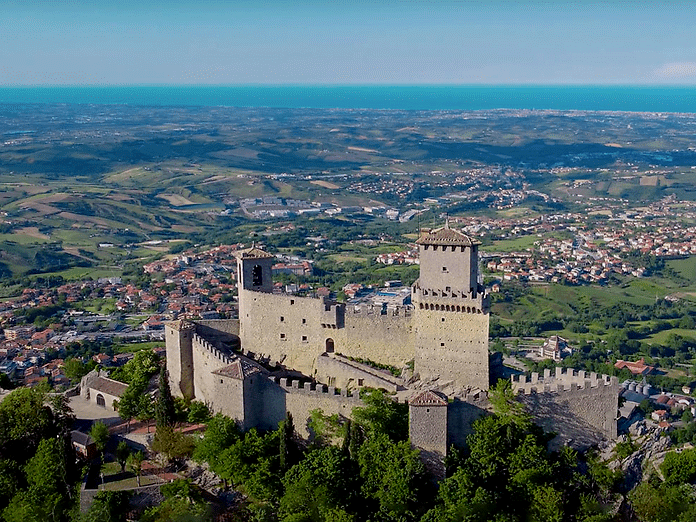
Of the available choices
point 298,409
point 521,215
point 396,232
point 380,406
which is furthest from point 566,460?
point 521,215

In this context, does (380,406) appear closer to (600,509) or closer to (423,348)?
(423,348)

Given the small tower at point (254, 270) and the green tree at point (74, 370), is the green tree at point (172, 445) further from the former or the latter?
the green tree at point (74, 370)

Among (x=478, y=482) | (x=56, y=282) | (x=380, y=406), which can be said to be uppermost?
(x=380, y=406)

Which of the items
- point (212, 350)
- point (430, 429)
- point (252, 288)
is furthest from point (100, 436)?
point (430, 429)

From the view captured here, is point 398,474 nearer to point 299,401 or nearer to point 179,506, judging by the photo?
A: point 299,401

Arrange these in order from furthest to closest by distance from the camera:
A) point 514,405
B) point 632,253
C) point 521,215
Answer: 1. point 521,215
2. point 632,253
3. point 514,405

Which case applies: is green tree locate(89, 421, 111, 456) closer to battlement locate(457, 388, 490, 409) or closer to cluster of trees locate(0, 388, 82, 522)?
cluster of trees locate(0, 388, 82, 522)
